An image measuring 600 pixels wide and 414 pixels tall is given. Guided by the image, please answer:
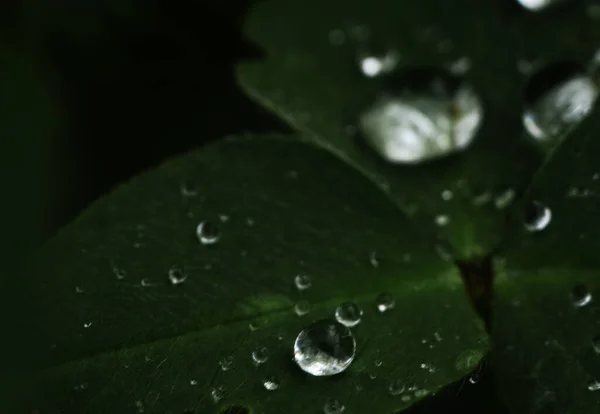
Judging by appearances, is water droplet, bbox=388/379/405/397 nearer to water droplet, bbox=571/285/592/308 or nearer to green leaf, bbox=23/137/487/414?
green leaf, bbox=23/137/487/414

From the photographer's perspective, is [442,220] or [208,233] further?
[442,220]

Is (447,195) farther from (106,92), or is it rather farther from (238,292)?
(106,92)

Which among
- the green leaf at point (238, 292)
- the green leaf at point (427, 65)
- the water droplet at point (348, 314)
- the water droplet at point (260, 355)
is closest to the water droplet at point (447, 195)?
the green leaf at point (427, 65)

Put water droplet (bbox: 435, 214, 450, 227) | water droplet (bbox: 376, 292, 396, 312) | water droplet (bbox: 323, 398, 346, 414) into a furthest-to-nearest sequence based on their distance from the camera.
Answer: water droplet (bbox: 435, 214, 450, 227) → water droplet (bbox: 376, 292, 396, 312) → water droplet (bbox: 323, 398, 346, 414)

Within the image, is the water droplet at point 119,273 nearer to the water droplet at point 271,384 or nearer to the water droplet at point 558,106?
the water droplet at point 271,384

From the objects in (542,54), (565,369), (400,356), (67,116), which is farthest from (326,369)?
(67,116)

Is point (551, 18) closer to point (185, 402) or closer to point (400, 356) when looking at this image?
point (400, 356)

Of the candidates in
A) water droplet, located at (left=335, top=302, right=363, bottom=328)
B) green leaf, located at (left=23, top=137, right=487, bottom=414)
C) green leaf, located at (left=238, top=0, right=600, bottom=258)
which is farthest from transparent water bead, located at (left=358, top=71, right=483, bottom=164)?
water droplet, located at (left=335, top=302, right=363, bottom=328)

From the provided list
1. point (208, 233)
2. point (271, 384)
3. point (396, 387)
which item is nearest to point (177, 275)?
point (208, 233)
